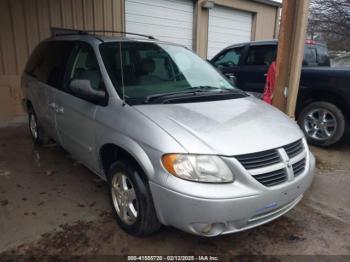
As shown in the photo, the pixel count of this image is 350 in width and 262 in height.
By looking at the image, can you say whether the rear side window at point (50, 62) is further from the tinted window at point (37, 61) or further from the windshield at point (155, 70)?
the windshield at point (155, 70)

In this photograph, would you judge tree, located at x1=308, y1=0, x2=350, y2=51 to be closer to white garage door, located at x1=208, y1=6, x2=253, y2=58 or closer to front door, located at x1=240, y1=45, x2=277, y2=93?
white garage door, located at x1=208, y1=6, x2=253, y2=58

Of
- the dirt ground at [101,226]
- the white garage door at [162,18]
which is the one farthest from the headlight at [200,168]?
the white garage door at [162,18]

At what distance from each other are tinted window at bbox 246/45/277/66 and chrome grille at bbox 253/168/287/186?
14.2ft

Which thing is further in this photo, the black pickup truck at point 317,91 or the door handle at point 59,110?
the black pickup truck at point 317,91

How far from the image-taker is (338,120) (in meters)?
5.08

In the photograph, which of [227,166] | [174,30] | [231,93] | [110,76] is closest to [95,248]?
[227,166]

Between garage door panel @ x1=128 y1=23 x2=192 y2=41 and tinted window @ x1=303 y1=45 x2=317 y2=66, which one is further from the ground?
garage door panel @ x1=128 y1=23 x2=192 y2=41

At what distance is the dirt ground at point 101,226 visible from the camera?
8.64ft

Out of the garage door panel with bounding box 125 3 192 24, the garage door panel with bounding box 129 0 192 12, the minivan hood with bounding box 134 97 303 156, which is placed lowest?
the minivan hood with bounding box 134 97 303 156

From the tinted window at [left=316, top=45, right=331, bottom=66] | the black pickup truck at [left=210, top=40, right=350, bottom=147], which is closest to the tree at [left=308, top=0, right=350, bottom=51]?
the tinted window at [left=316, top=45, right=331, bottom=66]

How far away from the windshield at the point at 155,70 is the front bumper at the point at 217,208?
1024 mm

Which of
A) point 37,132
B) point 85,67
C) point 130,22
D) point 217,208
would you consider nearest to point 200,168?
point 217,208

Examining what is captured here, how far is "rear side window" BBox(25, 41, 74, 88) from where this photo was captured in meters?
3.82

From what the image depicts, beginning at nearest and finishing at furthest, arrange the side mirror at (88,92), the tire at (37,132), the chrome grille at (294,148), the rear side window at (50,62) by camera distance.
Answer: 1. the chrome grille at (294,148)
2. the side mirror at (88,92)
3. the rear side window at (50,62)
4. the tire at (37,132)
